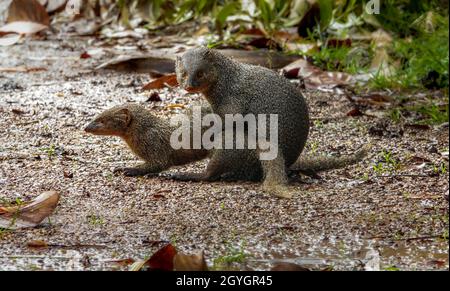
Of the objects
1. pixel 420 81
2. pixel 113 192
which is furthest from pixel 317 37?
pixel 113 192

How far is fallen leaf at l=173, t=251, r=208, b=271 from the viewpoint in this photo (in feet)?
10.3

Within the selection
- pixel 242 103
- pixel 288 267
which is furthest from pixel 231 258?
pixel 242 103

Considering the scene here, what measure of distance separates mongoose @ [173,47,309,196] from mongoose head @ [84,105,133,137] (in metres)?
0.38

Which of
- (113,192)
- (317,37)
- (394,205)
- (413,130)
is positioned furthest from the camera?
(317,37)

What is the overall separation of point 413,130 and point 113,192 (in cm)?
206

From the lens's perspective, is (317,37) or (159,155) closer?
(159,155)

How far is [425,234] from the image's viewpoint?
3645 mm

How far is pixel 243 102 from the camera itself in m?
4.66

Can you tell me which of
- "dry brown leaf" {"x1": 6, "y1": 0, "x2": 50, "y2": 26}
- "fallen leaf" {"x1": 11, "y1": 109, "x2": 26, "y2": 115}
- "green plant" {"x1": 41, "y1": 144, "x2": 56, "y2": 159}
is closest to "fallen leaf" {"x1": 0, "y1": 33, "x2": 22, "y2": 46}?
"dry brown leaf" {"x1": 6, "y1": 0, "x2": 50, "y2": 26}

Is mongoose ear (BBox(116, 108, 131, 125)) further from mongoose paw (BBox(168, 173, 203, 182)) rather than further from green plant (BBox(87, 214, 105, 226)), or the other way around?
green plant (BBox(87, 214, 105, 226))

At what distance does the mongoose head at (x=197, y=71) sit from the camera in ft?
15.0

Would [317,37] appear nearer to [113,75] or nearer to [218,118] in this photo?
[113,75]
